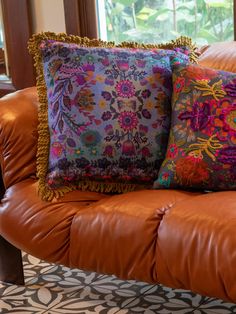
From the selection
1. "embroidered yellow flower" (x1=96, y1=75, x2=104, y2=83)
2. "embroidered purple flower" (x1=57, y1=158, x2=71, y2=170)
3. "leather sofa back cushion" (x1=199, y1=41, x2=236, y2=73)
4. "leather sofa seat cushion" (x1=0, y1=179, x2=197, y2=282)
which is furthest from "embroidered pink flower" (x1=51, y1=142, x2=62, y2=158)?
"leather sofa back cushion" (x1=199, y1=41, x2=236, y2=73)

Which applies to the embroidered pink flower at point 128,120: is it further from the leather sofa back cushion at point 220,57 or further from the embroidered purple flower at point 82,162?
the leather sofa back cushion at point 220,57

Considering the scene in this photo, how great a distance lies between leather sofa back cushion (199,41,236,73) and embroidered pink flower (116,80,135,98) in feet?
1.14

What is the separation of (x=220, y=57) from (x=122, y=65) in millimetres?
392

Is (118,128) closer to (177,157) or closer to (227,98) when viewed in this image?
(177,157)

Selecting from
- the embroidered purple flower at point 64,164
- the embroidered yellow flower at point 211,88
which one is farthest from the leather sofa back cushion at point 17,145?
the embroidered yellow flower at point 211,88

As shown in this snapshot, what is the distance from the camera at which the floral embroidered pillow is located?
175 cm

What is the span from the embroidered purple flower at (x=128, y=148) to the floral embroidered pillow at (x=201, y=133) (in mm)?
115

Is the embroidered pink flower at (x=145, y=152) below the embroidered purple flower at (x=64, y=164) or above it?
above

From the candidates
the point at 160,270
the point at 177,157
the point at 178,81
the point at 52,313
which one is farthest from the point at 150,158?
the point at 52,313

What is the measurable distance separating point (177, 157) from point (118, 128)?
22 cm

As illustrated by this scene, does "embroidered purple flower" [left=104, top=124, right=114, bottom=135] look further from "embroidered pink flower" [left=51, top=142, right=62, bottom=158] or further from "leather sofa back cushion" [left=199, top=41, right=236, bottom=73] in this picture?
"leather sofa back cushion" [left=199, top=41, right=236, bottom=73]

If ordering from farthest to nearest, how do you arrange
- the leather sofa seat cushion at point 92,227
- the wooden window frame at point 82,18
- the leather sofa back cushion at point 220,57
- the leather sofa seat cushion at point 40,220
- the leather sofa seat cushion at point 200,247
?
the wooden window frame at point 82,18 < the leather sofa back cushion at point 220,57 < the leather sofa seat cushion at point 40,220 < the leather sofa seat cushion at point 92,227 < the leather sofa seat cushion at point 200,247

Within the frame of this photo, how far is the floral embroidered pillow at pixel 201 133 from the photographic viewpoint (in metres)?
1.75

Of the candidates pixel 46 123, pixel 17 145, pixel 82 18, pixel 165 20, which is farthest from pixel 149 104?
pixel 82 18
